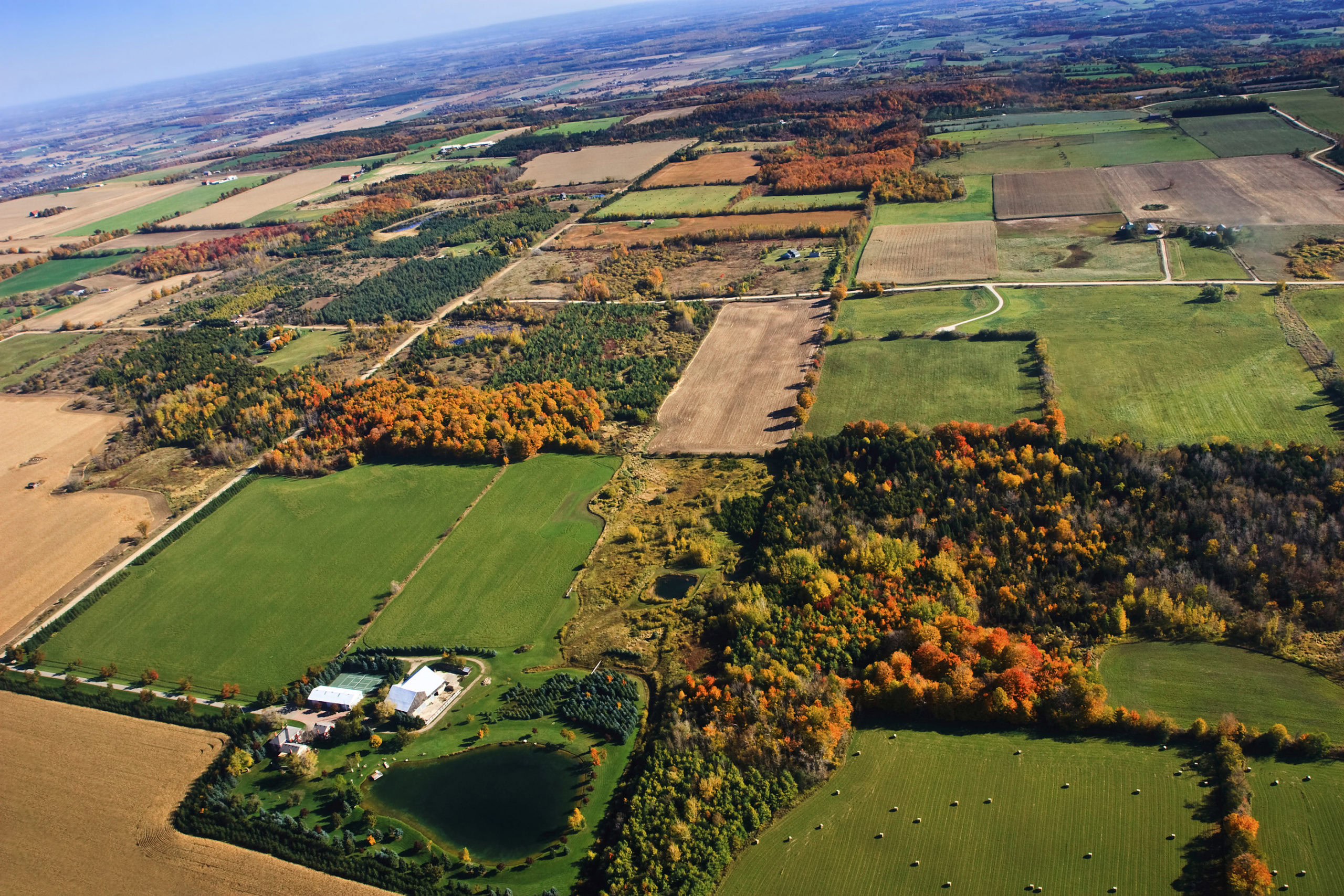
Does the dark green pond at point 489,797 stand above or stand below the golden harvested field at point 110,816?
below

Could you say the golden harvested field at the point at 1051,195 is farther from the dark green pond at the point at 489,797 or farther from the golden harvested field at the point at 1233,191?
the dark green pond at the point at 489,797

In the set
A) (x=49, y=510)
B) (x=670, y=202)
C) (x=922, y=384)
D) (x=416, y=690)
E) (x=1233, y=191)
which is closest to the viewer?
(x=416, y=690)

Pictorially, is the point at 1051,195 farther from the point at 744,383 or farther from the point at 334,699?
the point at 334,699

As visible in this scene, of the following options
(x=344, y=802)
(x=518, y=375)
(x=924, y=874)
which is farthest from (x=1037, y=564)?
(x=518, y=375)

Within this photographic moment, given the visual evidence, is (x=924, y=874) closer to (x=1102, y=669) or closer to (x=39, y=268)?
(x=1102, y=669)

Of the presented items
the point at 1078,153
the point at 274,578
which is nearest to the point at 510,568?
the point at 274,578

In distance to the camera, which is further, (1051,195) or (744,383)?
(1051,195)

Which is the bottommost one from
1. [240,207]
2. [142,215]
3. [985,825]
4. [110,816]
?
[985,825]

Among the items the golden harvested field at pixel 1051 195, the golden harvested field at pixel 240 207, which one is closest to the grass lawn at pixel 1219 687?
the golden harvested field at pixel 1051 195
